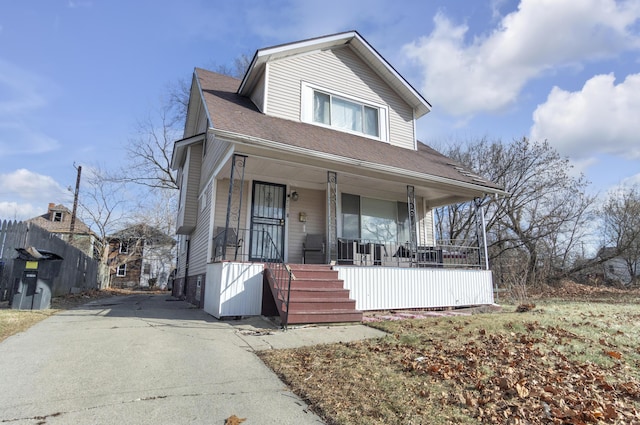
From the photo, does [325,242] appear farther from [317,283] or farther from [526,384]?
[526,384]

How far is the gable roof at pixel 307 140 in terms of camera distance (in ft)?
25.7

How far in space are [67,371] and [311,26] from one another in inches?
521

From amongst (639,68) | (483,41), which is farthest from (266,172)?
(639,68)

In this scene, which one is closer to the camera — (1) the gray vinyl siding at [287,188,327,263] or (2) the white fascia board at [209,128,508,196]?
(2) the white fascia board at [209,128,508,196]

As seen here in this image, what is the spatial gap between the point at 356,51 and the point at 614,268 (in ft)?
74.0

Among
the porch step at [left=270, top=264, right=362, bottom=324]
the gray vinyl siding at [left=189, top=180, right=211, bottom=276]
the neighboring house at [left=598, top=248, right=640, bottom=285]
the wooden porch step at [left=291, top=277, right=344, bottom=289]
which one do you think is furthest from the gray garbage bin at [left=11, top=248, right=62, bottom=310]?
the neighboring house at [left=598, top=248, right=640, bottom=285]

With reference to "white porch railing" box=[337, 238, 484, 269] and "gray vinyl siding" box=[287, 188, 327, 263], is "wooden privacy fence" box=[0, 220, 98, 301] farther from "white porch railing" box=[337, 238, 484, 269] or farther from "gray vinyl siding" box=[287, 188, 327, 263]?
"white porch railing" box=[337, 238, 484, 269]

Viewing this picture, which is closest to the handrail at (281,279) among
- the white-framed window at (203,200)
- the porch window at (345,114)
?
the white-framed window at (203,200)

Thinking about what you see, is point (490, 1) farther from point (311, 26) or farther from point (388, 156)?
point (311, 26)

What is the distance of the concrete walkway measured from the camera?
108 inches

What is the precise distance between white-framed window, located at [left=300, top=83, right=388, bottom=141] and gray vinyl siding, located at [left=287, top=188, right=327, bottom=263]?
87.6 inches

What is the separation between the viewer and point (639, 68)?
12133 millimetres

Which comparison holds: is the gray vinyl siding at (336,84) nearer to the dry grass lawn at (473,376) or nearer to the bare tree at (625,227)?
the dry grass lawn at (473,376)

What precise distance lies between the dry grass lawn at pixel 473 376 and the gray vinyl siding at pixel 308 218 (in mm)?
4906
